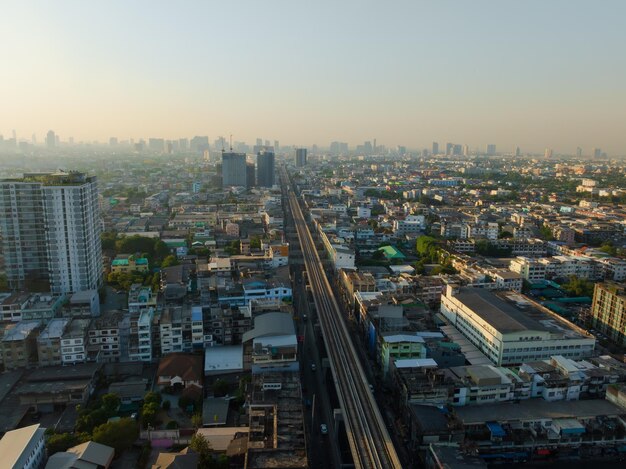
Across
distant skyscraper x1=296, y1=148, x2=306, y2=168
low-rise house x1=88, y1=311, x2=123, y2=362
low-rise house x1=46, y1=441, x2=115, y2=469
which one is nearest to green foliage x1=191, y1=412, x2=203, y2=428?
low-rise house x1=46, y1=441, x2=115, y2=469

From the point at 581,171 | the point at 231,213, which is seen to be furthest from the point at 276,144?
the point at 231,213

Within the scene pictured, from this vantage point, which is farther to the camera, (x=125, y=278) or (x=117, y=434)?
(x=125, y=278)

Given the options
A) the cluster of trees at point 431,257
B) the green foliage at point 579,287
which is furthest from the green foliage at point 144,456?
the green foliage at point 579,287

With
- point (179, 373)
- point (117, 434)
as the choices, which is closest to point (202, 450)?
point (117, 434)

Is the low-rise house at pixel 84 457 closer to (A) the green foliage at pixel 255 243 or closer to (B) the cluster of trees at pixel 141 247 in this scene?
(B) the cluster of trees at pixel 141 247

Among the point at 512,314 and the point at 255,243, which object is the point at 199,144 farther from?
the point at 512,314

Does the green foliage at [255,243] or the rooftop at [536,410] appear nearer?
the rooftop at [536,410]

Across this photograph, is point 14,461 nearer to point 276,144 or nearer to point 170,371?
point 170,371
